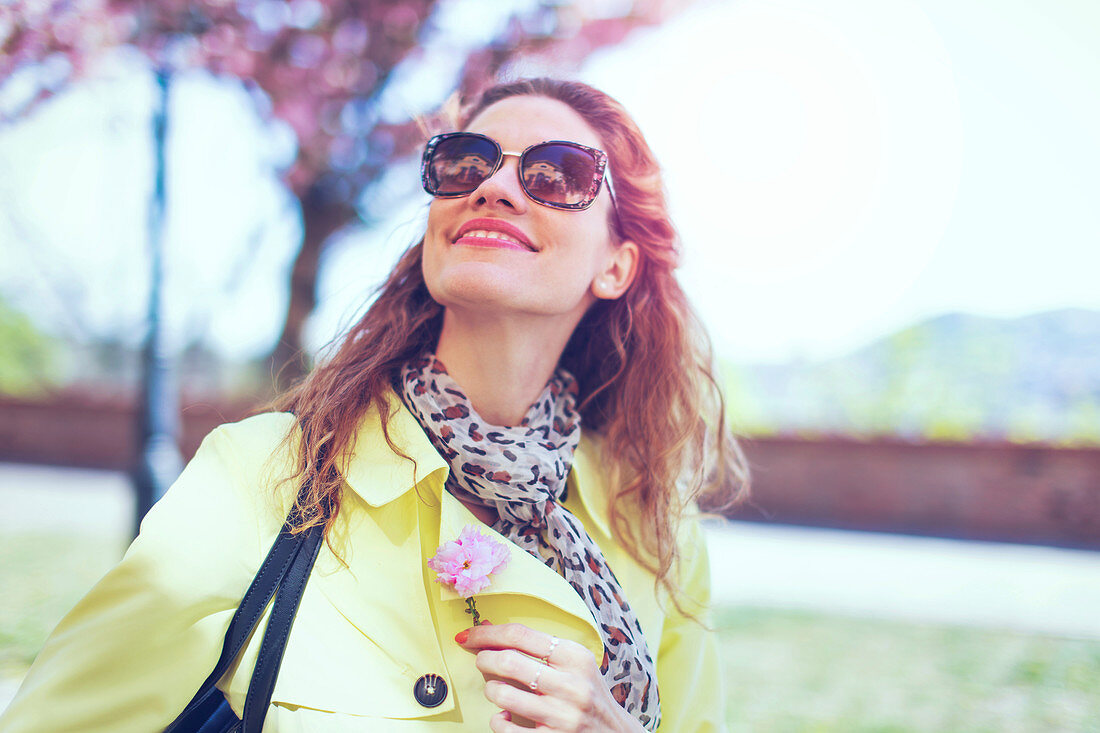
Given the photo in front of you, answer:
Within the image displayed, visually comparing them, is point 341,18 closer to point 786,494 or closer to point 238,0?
point 238,0

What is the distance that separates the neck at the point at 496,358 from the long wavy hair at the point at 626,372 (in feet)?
0.61

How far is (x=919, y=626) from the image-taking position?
5934mm

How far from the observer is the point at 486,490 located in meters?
1.80

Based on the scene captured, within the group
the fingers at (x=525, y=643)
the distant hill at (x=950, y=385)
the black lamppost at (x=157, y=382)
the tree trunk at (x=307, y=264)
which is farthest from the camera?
the distant hill at (x=950, y=385)

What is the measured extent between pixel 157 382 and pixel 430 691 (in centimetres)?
398

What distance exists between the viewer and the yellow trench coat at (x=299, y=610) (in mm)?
1318

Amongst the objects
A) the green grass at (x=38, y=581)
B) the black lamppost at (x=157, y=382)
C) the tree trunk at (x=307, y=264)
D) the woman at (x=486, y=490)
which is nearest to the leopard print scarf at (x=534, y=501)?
the woman at (x=486, y=490)

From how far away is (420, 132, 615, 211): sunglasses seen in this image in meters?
1.90

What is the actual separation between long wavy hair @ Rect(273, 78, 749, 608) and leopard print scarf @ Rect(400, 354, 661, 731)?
5.0 inches

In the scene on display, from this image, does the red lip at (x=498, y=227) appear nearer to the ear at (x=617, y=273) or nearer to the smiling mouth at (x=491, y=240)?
the smiling mouth at (x=491, y=240)

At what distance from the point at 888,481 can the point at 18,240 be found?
10715 mm

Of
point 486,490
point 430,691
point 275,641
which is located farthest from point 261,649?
point 486,490

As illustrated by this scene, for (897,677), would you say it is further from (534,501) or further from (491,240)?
(491,240)

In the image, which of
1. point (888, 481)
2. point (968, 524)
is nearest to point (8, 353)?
point (888, 481)
